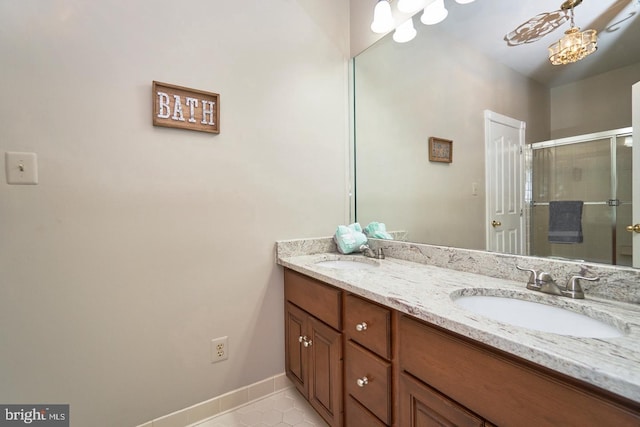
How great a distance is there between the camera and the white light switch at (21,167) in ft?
3.34

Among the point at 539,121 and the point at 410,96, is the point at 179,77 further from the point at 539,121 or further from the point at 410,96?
the point at 539,121

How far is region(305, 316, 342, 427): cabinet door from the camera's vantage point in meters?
1.14

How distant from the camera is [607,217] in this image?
2.83 feet

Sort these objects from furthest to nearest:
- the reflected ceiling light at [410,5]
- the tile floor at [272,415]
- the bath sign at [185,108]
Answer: the reflected ceiling light at [410,5], the tile floor at [272,415], the bath sign at [185,108]

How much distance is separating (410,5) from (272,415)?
90.4 inches

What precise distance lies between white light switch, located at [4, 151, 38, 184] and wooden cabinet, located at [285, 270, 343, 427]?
1150mm

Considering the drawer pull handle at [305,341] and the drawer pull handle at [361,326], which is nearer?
the drawer pull handle at [361,326]

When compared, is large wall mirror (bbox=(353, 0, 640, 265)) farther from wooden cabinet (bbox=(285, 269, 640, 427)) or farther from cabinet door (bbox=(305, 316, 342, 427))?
cabinet door (bbox=(305, 316, 342, 427))

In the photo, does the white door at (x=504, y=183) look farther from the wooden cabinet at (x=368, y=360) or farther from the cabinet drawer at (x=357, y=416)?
the cabinet drawer at (x=357, y=416)

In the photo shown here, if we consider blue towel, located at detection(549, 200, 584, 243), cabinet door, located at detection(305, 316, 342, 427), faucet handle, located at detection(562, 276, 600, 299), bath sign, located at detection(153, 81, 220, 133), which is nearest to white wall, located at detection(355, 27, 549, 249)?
blue towel, located at detection(549, 200, 584, 243)

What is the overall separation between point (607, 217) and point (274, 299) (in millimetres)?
1459

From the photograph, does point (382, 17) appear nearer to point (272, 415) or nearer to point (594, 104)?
point (594, 104)

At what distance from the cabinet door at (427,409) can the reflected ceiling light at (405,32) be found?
5.60 feet

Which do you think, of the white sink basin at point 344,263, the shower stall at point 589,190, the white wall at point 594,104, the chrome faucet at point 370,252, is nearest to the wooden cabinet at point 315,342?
the white sink basin at point 344,263
